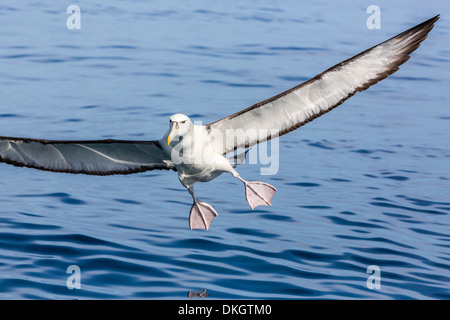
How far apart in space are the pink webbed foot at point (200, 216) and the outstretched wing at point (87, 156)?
0.90 m

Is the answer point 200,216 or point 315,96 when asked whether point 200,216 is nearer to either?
point 200,216

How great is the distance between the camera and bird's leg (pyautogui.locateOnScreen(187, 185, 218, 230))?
11.5 meters

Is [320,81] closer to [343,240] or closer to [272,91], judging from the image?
Answer: [343,240]

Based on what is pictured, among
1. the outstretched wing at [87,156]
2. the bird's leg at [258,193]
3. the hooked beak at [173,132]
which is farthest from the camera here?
the bird's leg at [258,193]

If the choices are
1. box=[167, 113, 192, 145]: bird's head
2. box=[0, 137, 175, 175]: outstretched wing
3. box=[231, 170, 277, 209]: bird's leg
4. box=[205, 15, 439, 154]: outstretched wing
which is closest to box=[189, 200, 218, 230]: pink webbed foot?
box=[231, 170, 277, 209]: bird's leg

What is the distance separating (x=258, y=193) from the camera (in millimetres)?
11531

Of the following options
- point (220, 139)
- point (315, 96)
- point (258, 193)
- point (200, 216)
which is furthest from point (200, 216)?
point (315, 96)

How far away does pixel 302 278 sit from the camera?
10.8 metres

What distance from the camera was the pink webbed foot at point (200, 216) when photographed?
1152cm

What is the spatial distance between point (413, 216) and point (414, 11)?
83.1 ft

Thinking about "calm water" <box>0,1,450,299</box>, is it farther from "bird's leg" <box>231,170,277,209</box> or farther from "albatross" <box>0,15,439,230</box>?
"albatross" <box>0,15,439,230</box>

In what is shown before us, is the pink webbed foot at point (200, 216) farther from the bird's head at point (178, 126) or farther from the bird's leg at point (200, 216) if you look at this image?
the bird's head at point (178, 126)

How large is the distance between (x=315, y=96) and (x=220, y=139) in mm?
1423

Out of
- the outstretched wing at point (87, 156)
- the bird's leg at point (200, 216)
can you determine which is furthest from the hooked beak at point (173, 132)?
the bird's leg at point (200, 216)
